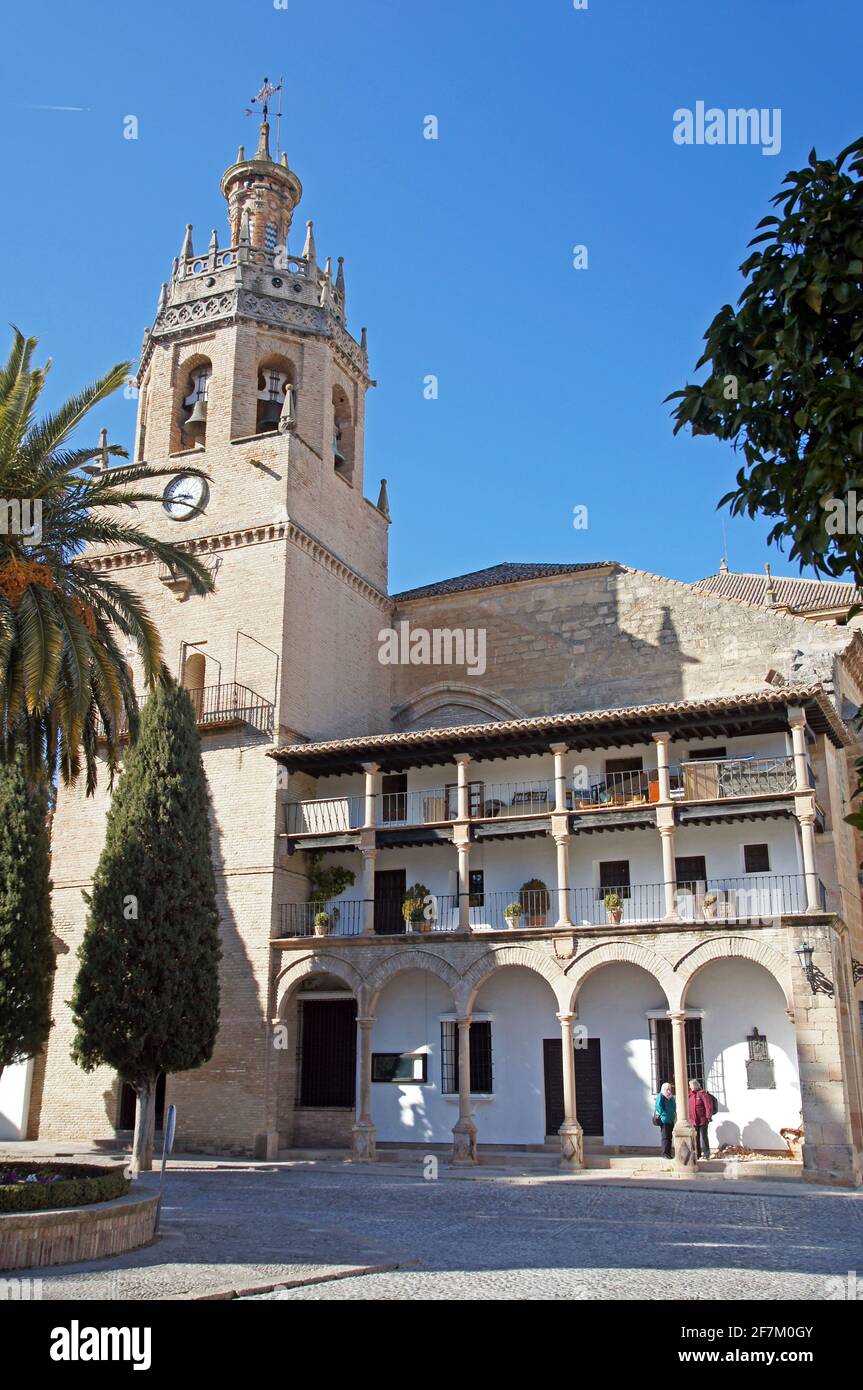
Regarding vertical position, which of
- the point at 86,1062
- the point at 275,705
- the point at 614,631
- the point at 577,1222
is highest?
the point at 614,631

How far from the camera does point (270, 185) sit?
95.8 ft

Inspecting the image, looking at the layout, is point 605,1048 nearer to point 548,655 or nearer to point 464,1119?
point 464,1119

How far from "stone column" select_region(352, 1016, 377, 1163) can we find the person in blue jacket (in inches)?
→ 208

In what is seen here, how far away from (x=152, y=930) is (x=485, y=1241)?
9.34 meters

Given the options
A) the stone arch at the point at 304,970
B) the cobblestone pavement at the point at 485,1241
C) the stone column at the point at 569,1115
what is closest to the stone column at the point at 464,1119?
the stone column at the point at 569,1115

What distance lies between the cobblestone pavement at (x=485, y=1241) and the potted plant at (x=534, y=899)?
5507 millimetres

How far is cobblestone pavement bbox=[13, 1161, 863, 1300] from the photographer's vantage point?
927 centimetres

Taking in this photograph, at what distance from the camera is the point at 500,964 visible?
2220 cm

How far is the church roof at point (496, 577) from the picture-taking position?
93.5 ft

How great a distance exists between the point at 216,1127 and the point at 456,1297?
15.0 metres

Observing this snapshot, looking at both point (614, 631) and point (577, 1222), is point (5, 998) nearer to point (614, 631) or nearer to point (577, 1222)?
point (577, 1222)

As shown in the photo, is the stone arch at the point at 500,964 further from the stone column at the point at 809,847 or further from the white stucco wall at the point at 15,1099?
the white stucco wall at the point at 15,1099
